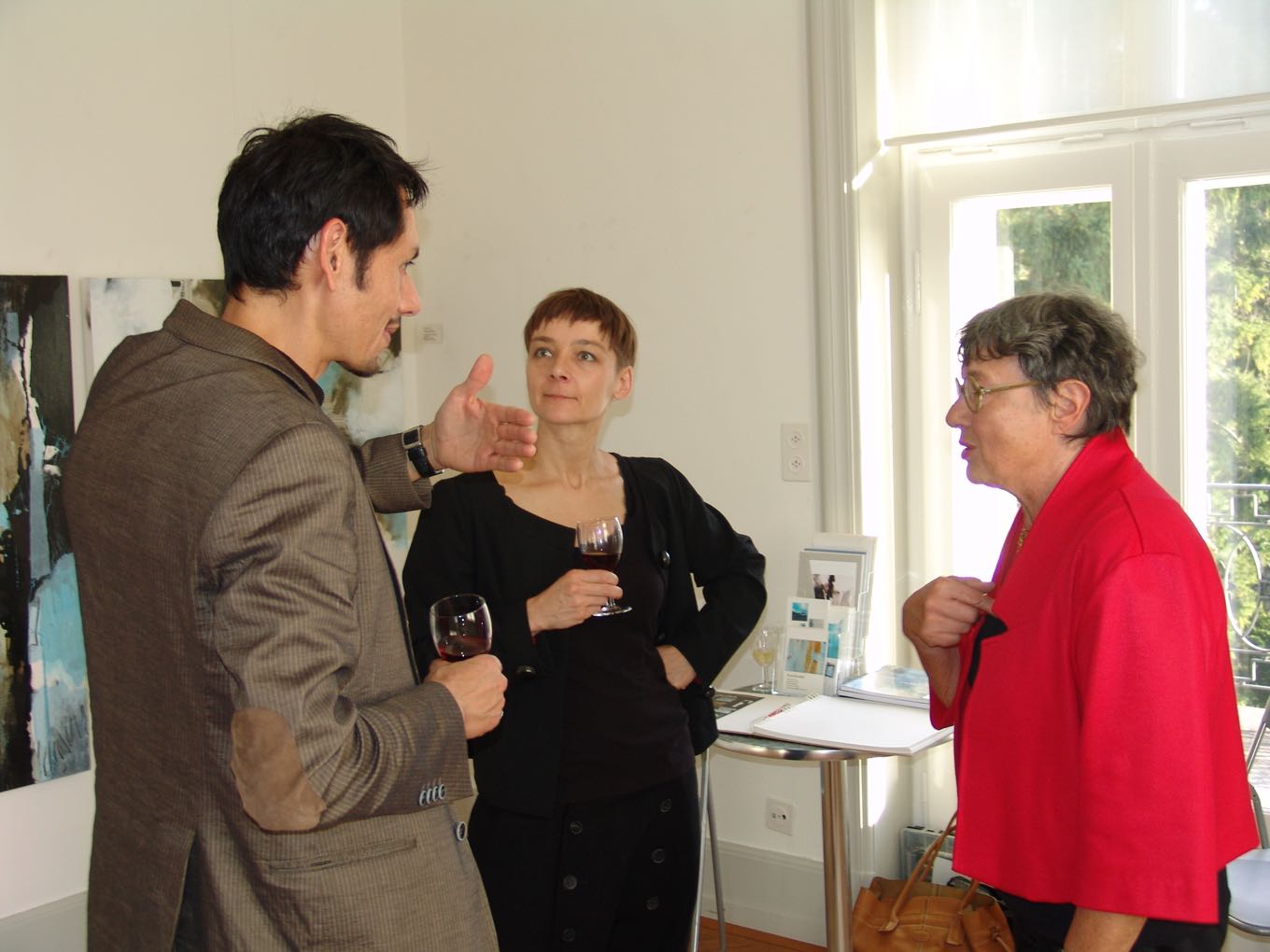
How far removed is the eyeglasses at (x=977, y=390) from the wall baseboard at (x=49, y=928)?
2.54m

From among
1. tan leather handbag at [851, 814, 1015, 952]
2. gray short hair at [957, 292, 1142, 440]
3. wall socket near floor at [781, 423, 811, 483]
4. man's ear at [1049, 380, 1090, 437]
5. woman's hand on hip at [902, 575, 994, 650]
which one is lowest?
tan leather handbag at [851, 814, 1015, 952]

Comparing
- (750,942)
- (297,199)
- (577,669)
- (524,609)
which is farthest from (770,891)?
(297,199)

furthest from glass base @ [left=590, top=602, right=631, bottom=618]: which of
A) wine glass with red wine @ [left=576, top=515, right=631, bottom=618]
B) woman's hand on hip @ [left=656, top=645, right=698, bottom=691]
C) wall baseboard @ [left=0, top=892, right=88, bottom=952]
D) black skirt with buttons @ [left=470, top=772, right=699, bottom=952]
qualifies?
wall baseboard @ [left=0, top=892, right=88, bottom=952]

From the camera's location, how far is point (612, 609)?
2293mm

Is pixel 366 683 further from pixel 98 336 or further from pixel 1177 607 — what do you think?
pixel 98 336

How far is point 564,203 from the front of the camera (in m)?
3.82

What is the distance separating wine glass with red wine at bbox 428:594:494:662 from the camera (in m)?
1.81

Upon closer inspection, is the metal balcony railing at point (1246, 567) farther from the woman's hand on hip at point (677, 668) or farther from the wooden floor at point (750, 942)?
the woman's hand on hip at point (677, 668)

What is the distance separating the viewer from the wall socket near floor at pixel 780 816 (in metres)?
3.56

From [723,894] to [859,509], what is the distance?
4.33ft

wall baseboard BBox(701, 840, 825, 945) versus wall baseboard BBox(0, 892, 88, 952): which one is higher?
wall baseboard BBox(0, 892, 88, 952)

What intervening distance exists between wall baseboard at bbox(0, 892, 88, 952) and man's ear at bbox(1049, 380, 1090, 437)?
265cm

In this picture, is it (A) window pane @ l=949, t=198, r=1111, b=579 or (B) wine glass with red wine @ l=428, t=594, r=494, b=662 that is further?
(A) window pane @ l=949, t=198, r=1111, b=579

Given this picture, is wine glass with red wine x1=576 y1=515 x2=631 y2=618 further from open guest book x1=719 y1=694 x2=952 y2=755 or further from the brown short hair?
open guest book x1=719 y1=694 x2=952 y2=755
